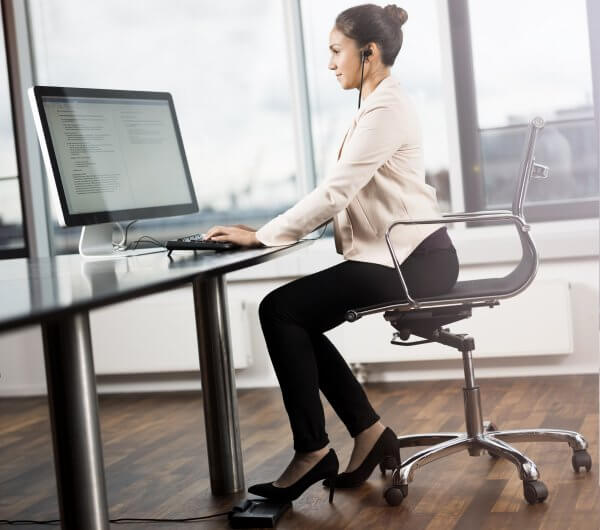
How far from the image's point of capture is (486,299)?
275 centimetres

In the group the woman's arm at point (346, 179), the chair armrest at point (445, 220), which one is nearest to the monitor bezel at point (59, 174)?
the woman's arm at point (346, 179)

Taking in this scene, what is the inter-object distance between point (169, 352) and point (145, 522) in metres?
1.98

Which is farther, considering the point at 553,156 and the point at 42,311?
the point at 553,156

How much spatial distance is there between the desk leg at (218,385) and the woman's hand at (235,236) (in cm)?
40

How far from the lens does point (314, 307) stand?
275 cm

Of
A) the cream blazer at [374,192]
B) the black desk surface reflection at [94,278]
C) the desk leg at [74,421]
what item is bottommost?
the desk leg at [74,421]

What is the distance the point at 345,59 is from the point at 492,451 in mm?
1213

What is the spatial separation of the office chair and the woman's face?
49 centimetres

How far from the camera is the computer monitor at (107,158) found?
9.61 feet

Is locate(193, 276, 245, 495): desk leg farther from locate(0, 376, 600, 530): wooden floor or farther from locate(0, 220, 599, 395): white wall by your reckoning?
locate(0, 220, 599, 395): white wall

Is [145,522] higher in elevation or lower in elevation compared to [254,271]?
lower

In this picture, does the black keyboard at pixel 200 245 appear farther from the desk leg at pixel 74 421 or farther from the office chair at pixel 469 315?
the desk leg at pixel 74 421

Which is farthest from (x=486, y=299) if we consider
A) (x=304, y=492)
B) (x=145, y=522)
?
(x=145, y=522)

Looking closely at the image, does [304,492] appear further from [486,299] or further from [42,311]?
[42,311]
